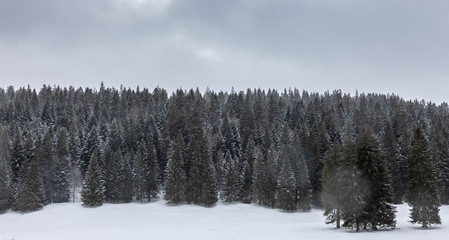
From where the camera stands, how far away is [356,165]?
4097 cm

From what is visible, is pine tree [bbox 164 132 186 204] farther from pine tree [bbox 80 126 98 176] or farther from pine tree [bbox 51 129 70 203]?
pine tree [bbox 80 126 98 176]

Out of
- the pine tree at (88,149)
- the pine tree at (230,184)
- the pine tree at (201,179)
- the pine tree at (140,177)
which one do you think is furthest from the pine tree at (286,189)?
the pine tree at (88,149)

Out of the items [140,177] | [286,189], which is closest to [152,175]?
[140,177]

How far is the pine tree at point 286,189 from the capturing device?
7631 cm

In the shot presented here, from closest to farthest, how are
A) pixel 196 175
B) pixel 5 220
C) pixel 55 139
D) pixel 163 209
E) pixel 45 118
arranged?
pixel 5 220 < pixel 163 209 < pixel 196 175 < pixel 55 139 < pixel 45 118

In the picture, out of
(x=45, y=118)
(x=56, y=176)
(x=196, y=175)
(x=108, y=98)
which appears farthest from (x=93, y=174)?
(x=108, y=98)

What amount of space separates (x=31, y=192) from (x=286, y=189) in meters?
52.3

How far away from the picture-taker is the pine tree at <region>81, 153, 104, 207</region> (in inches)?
3029

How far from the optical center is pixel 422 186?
39.8 meters

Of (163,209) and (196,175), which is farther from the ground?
(196,175)

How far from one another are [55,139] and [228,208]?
56346 millimetres

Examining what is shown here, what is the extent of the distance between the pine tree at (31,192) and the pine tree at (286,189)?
4967cm

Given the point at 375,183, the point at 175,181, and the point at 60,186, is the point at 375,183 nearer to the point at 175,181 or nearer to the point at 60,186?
the point at 175,181

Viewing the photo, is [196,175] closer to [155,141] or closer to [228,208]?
[228,208]
